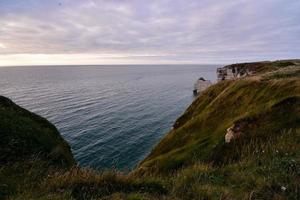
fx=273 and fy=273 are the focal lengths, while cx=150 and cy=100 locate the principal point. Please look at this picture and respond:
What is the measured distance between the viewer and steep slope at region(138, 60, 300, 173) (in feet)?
67.7

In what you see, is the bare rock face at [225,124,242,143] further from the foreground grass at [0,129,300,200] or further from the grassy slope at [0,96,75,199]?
the grassy slope at [0,96,75,199]

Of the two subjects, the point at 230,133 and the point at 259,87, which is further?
the point at 259,87

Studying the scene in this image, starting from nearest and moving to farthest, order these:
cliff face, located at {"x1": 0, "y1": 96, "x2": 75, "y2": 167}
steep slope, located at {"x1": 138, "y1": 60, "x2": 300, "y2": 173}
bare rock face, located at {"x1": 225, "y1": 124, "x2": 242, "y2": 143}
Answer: cliff face, located at {"x1": 0, "y1": 96, "x2": 75, "y2": 167} < steep slope, located at {"x1": 138, "y1": 60, "x2": 300, "y2": 173} < bare rock face, located at {"x1": 225, "y1": 124, "x2": 242, "y2": 143}

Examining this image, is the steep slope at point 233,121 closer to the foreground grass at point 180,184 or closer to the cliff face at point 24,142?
the foreground grass at point 180,184

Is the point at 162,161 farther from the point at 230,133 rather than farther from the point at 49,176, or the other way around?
the point at 49,176

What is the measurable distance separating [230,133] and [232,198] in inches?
634

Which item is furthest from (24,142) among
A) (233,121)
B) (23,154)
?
(233,121)

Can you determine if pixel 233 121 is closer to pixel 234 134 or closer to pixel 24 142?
→ pixel 234 134

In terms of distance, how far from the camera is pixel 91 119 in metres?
78.9

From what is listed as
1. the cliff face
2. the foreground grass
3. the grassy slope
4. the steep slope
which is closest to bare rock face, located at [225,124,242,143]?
the steep slope

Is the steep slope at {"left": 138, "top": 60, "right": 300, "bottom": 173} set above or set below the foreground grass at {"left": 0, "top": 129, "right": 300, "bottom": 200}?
below

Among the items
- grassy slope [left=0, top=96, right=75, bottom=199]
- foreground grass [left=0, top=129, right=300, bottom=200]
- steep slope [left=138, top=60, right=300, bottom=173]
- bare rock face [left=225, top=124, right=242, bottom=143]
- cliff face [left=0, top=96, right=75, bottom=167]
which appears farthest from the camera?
bare rock face [left=225, top=124, right=242, bottom=143]

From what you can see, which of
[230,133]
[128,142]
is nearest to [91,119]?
[128,142]

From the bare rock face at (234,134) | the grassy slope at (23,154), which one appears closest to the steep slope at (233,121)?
the bare rock face at (234,134)
